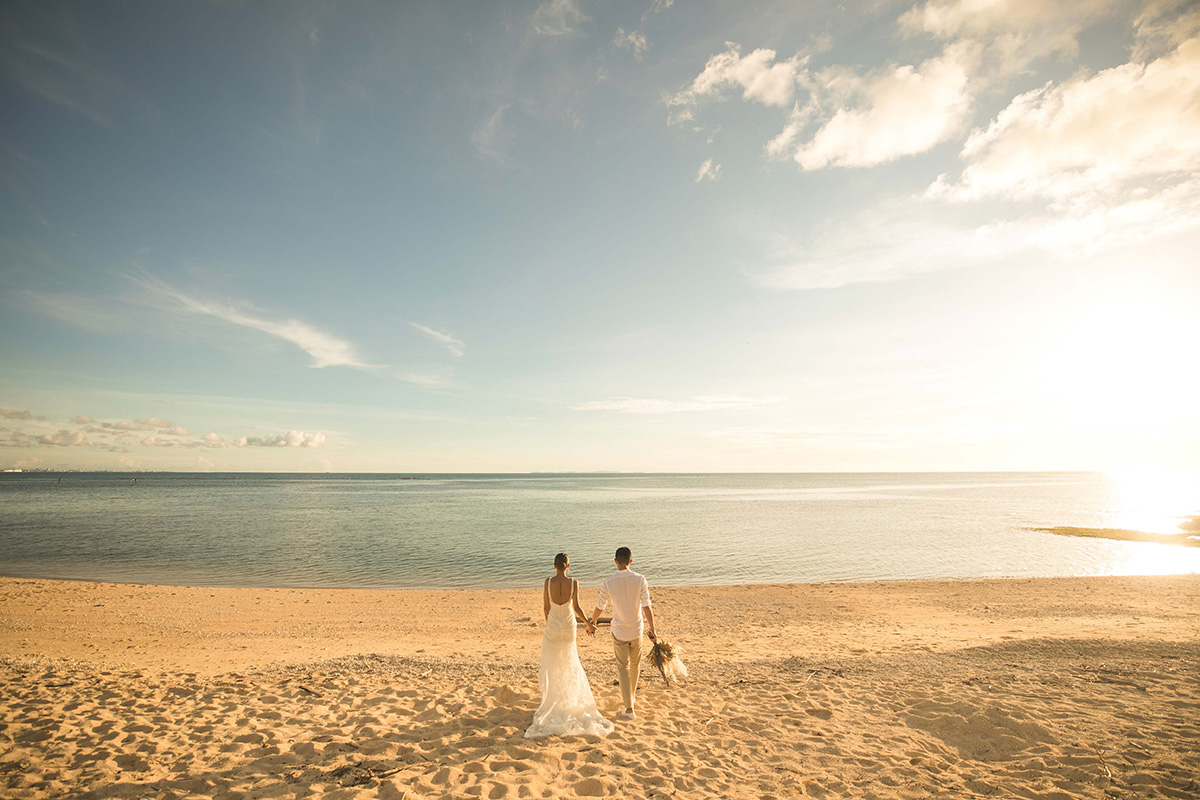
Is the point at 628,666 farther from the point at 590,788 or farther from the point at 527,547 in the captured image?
the point at 527,547

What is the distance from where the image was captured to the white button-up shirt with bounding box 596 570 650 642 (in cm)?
750

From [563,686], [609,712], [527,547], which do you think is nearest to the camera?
[563,686]

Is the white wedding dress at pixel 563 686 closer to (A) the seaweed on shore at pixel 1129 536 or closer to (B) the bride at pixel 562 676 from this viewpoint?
(B) the bride at pixel 562 676

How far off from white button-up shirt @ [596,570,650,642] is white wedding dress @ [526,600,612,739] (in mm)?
614

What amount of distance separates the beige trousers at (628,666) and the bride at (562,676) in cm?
58

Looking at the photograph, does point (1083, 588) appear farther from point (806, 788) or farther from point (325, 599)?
point (325, 599)

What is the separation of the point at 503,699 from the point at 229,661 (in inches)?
274

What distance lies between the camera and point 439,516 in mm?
53531

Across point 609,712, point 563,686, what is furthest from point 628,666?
point 563,686

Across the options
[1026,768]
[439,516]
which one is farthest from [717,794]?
[439,516]

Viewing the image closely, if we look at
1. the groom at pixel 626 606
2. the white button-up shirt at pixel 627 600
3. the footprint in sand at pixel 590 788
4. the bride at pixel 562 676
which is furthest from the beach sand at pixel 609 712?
the white button-up shirt at pixel 627 600

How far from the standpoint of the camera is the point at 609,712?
317 inches

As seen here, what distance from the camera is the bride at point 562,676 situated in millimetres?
7258

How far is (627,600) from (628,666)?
120cm
